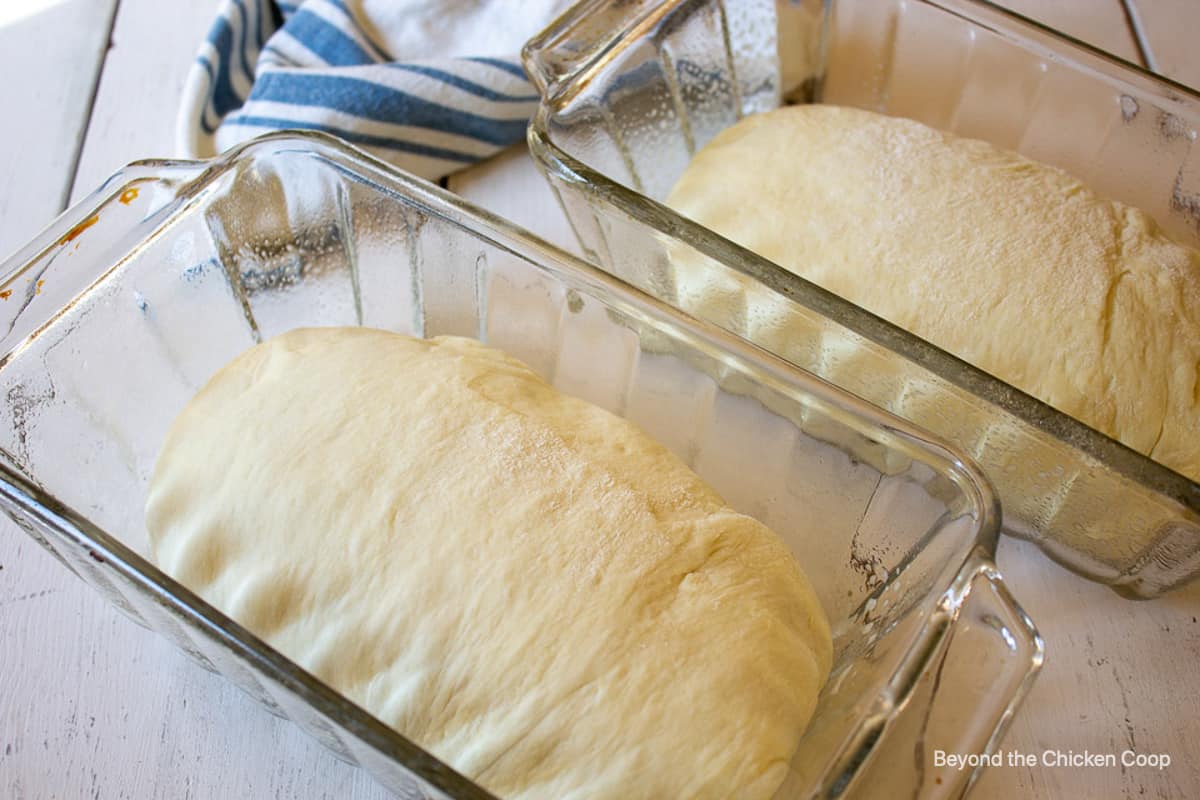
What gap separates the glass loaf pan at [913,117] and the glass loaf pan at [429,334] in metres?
0.09

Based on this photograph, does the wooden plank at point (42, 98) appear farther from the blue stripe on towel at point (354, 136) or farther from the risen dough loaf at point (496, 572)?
the risen dough loaf at point (496, 572)

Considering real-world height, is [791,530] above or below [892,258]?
below

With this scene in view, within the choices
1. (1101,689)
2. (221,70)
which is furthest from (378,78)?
(1101,689)

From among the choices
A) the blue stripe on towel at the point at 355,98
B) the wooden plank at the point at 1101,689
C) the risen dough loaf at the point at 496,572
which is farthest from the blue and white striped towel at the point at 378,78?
the wooden plank at the point at 1101,689

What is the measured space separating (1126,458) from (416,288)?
1.64ft

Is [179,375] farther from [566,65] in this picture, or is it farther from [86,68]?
[86,68]

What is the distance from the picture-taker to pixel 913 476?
2.20 feet

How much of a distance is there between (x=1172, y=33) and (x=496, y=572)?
971 mm

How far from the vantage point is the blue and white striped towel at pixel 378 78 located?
1.00 m

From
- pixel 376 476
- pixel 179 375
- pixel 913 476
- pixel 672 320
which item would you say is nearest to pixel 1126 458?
pixel 913 476

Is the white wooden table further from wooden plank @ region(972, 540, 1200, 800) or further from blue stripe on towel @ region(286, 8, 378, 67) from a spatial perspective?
blue stripe on towel @ region(286, 8, 378, 67)

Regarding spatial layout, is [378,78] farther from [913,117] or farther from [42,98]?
[913,117]

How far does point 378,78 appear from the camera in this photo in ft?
3.29

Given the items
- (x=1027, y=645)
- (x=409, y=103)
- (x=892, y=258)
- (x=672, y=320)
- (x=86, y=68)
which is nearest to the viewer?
(x=1027, y=645)
